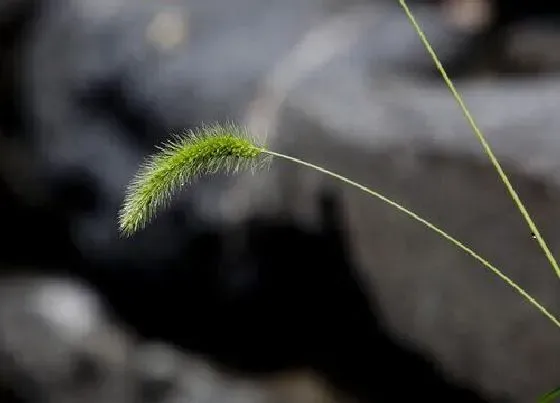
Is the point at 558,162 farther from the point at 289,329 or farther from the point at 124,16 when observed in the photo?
the point at 124,16

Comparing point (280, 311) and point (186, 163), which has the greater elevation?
point (280, 311)

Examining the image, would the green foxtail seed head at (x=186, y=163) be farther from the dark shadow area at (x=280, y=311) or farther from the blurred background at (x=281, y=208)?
the dark shadow area at (x=280, y=311)

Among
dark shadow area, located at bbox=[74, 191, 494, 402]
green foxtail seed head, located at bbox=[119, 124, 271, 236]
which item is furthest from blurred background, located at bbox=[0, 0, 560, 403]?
green foxtail seed head, located at bbox=[119, 124, 271, 236]

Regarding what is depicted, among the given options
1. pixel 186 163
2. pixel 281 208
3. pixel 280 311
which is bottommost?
pixel 186 163

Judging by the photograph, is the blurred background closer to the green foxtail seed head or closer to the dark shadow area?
the dark shadow area

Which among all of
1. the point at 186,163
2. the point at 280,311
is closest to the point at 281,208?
the point at 280,311

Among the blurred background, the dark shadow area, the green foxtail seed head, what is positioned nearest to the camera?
the green foxtail seed head

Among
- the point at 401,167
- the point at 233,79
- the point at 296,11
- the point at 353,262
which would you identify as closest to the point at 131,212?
the point at 401,167

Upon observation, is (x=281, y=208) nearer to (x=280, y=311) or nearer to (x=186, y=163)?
(x=280, y=311)

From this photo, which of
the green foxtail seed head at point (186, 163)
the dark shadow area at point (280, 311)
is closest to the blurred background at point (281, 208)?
the dark shadow area at point (280, 311)
